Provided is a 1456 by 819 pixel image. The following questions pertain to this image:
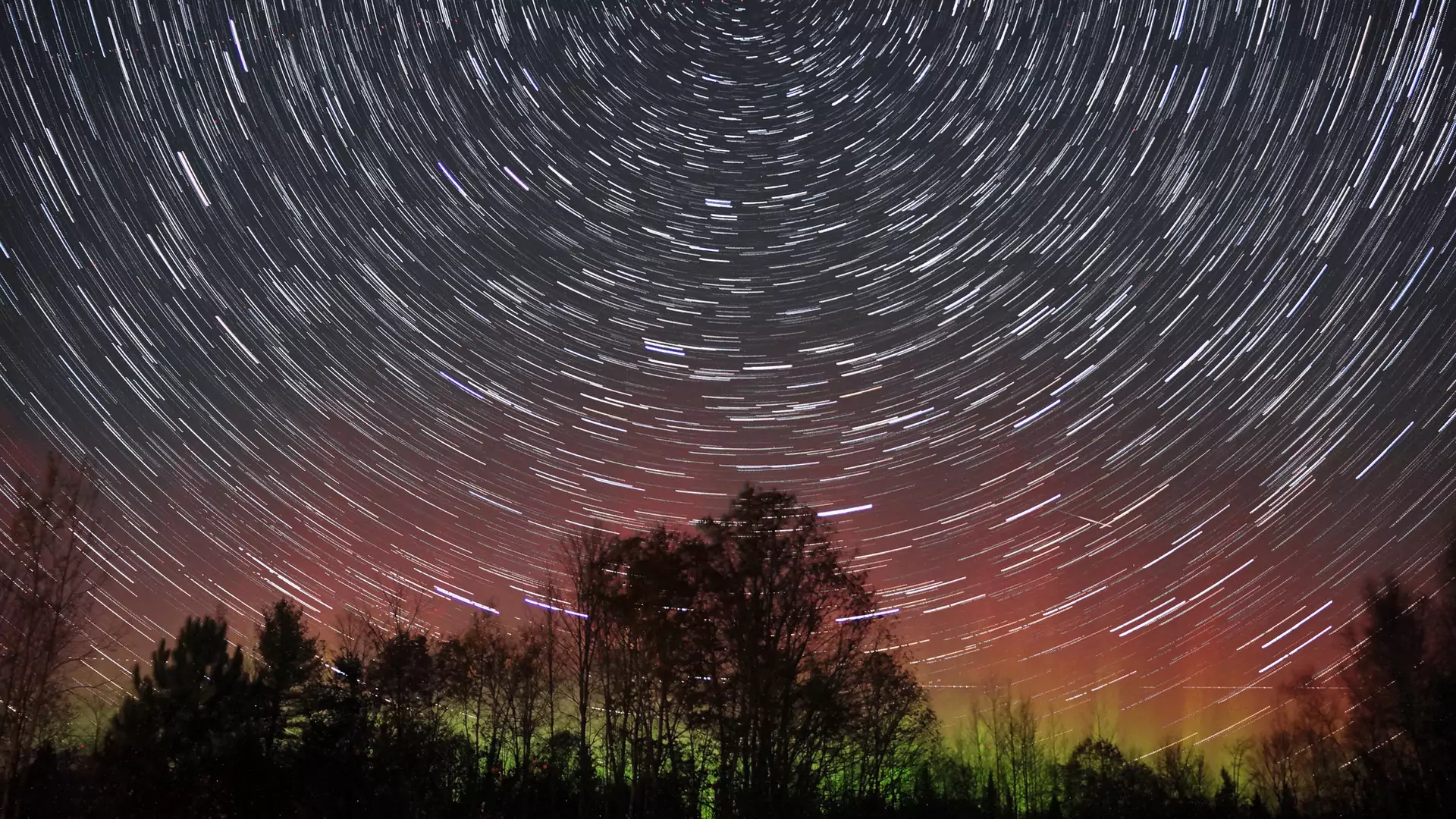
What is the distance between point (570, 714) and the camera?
2900 cm

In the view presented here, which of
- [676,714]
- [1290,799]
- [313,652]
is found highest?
[313,652]

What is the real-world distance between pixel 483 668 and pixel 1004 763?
34436mm

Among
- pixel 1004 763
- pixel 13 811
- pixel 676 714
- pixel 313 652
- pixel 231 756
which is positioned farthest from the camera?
pixel 1004 763

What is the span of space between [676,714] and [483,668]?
39.6ft

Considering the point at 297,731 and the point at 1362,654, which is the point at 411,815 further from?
the point at 1362,654

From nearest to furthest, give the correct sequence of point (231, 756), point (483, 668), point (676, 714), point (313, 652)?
point (231, 756) → point (676, 714) → point (313, 652) → point (483, 668)

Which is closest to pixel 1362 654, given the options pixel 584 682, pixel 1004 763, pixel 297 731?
pixel 1004 763

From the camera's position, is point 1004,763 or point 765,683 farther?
point 1004,763

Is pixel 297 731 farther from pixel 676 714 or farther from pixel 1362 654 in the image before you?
pixel 1362 654

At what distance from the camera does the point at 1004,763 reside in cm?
5616

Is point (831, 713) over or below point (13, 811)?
over

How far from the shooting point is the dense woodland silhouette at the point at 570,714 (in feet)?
71.3

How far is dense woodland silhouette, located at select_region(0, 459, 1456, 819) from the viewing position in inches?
856

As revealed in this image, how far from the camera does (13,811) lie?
1862 centimetres
